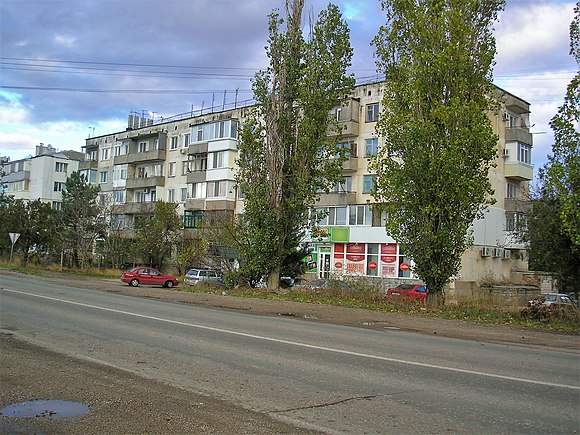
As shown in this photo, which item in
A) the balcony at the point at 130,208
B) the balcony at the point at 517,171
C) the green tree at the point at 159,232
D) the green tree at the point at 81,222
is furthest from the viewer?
the balcony at the point at 130,208

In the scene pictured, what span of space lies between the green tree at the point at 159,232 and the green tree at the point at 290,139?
25854 millimetres

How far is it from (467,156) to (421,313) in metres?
5.80

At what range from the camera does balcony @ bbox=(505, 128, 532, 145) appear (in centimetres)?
4525

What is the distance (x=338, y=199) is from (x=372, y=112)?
7780 millimetres

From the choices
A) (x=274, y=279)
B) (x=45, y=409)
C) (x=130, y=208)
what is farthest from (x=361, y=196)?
(x=45, y=409)

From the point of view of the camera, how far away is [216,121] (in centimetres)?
5612

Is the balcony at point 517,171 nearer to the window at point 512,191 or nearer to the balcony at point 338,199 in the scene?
the window at point 512,191

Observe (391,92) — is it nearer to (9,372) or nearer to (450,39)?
(450,39)

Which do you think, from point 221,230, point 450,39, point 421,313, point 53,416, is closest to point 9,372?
point 53,416

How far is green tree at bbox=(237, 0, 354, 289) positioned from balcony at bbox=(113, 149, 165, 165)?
38.5 meters

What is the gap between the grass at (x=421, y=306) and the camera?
1631 cm

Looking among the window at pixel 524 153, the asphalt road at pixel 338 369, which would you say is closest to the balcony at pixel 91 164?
the window at pixel 524 153

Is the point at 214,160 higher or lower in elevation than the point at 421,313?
higher

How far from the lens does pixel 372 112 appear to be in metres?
46.4
